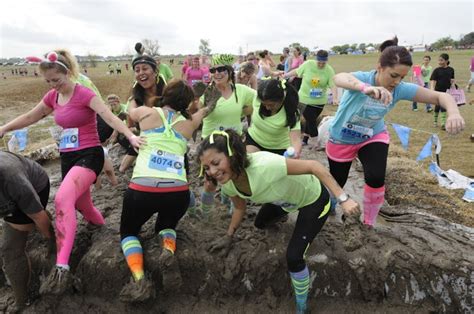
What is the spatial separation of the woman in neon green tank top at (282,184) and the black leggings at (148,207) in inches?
15.7

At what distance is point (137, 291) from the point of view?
2.76 m

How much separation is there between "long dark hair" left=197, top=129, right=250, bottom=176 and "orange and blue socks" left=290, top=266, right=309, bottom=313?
3.13 ft

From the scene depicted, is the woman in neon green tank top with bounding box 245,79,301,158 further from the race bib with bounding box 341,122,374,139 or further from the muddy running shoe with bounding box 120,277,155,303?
the muddy running shoe with bounding box 120,277,155,303

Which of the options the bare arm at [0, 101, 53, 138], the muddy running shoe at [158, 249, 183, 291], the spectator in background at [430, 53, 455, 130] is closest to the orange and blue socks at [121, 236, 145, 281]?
the muddy running shoe at [158, 249, 183, 291]

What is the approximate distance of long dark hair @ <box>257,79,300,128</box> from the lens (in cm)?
334

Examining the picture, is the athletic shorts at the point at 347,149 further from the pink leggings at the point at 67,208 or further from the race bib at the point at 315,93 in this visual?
the race bib at the point at 315,93

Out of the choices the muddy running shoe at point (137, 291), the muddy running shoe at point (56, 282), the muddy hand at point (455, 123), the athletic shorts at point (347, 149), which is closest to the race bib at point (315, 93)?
the athletic shorts at point (347, 149)

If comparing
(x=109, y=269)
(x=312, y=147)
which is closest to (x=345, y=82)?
(x=109, y=269)

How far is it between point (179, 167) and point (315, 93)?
416cm

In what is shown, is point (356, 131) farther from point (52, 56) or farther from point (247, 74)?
point (247, 74)

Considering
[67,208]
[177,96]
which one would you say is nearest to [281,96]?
[177,96]

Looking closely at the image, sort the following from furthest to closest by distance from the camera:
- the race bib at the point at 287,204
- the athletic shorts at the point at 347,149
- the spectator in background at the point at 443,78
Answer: the spectator in background at the point at 443,78 → the athletic shorts at the point at 347,149 → the race bib at the point at 287,204

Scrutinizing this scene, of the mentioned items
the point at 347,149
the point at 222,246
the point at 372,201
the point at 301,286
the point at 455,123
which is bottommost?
the point at 301,286

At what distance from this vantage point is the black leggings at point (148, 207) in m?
2.69
